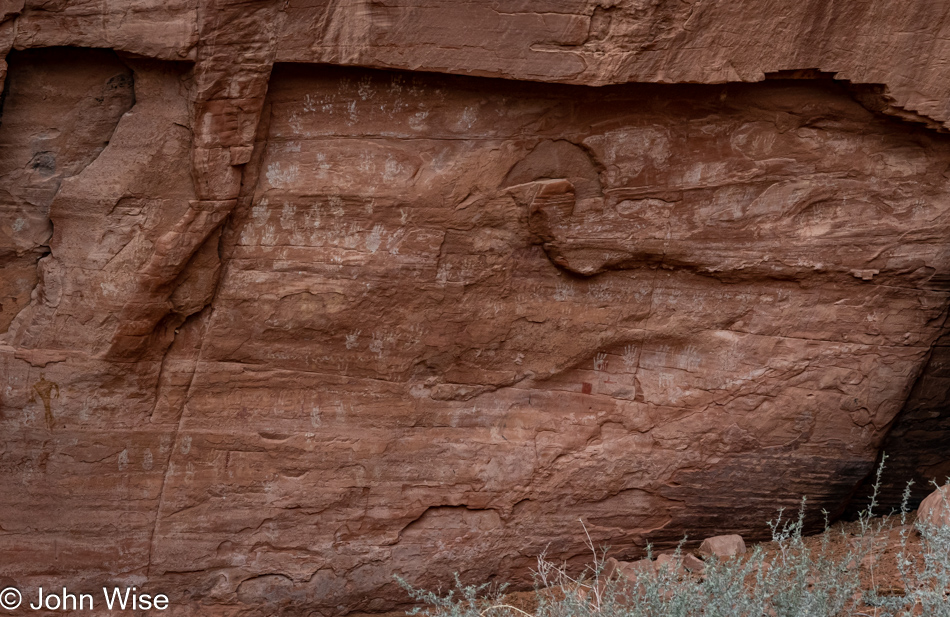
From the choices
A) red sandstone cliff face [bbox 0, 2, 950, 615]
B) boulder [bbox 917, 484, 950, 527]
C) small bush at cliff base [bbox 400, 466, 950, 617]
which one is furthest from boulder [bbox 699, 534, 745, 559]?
boulder [bbox 917, 484, 950, 527]

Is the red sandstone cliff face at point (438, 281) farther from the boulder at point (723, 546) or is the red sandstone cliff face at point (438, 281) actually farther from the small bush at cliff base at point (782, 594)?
the small bush at cliff base at point (782, 594)

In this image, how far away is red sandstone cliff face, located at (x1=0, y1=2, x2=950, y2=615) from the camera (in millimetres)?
3756

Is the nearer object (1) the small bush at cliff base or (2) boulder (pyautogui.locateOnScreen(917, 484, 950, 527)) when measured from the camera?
(1) the small bush at cliff base

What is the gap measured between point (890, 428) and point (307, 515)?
325 centimetres

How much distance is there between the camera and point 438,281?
412 centimetres

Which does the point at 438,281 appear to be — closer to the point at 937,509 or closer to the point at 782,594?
the point at 782,594

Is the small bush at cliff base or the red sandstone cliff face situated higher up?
the red sandstone cliff face

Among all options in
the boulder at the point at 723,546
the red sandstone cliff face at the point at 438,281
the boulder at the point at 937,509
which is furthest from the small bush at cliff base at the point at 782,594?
the red sandstone cliff face at the point at 438,281

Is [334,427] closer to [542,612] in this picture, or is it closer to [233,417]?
[233,417]

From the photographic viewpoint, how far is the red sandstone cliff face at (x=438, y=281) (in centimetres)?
376

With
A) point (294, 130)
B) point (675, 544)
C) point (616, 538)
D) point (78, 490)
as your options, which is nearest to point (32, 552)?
point (78, 490)

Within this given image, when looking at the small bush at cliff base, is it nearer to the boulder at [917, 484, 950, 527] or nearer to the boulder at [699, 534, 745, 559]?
the boulder at [917, 484, 950, 527]

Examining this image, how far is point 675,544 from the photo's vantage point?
184 inches

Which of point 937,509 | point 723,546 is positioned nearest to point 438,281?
point 723,546
